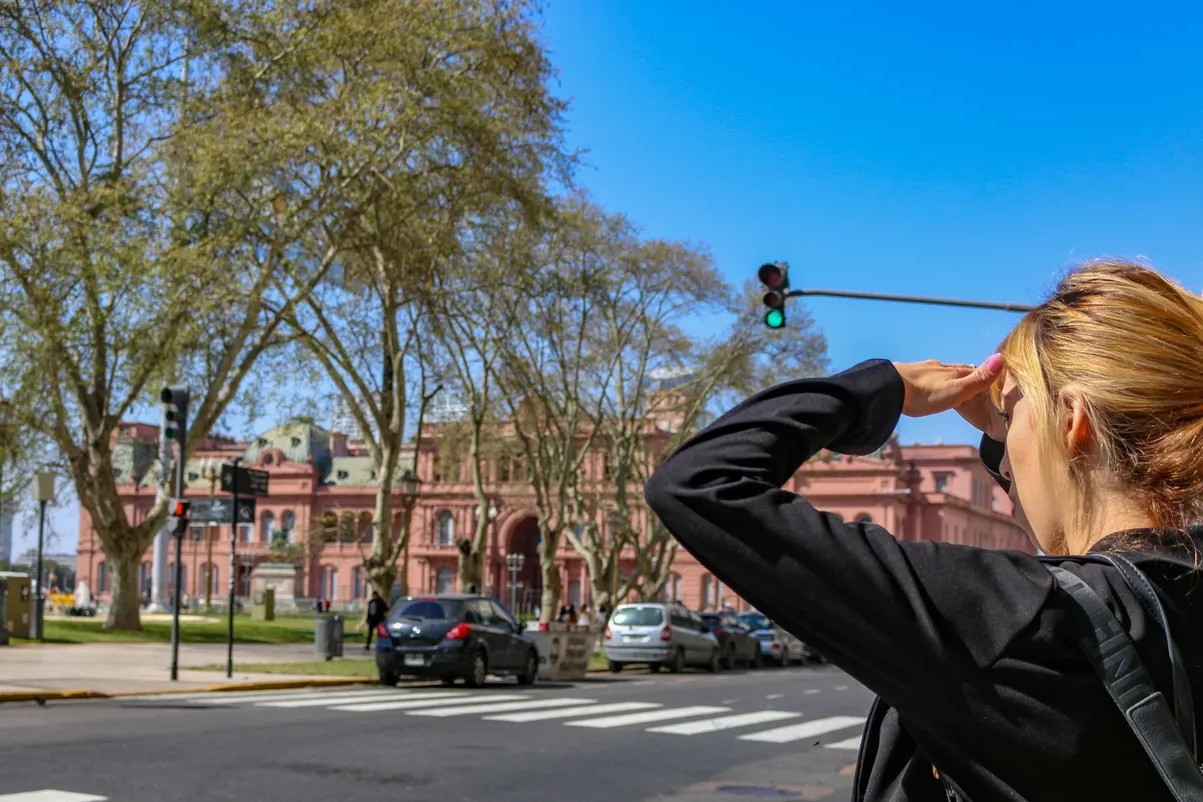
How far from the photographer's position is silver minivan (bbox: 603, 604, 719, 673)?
3173 centimetres

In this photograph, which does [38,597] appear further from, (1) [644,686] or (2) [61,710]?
(2) [61,710]

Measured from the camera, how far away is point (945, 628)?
1.32 m

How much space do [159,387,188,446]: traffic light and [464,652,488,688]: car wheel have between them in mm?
5907

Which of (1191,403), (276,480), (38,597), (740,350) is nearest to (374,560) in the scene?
(38,597)

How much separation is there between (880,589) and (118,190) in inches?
1111

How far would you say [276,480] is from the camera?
106 meters

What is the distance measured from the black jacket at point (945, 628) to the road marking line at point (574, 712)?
13804mm

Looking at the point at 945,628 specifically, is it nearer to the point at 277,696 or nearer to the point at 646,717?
the point at 646,717

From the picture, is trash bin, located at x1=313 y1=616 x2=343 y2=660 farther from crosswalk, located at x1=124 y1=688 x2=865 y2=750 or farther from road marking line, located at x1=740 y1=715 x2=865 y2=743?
road marking line, located at x1=740 y1=715 x2=865 y2=743

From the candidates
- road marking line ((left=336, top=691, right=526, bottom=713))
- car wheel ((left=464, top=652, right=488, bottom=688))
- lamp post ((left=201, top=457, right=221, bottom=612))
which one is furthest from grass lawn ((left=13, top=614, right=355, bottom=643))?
road marking line ((left=336, top=691, right=526, bottom=713))

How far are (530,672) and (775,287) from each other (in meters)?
9.70

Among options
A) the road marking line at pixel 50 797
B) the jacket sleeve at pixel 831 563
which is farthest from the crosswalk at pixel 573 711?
the jacket sleeve at pixel 831 563

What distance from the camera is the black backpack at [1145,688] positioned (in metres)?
1.22

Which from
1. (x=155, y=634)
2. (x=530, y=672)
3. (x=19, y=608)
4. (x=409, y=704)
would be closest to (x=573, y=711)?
(x=409, y=704)
